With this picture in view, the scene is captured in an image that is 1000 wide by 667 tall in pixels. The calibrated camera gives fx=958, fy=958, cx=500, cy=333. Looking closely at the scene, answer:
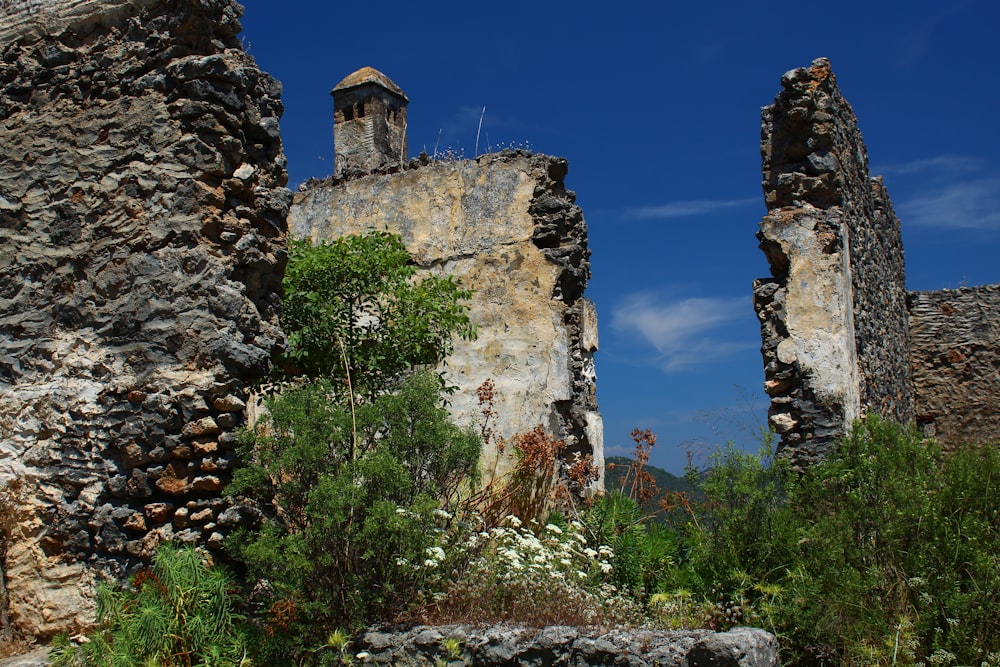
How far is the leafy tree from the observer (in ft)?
22.7

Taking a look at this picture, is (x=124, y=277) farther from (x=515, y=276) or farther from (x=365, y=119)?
(x=365, y=119)

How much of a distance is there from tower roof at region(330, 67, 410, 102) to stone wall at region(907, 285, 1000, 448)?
21522mm

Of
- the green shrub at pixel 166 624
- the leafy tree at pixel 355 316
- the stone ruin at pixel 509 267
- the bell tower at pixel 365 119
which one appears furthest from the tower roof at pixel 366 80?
the green shrub at pixel 166 624

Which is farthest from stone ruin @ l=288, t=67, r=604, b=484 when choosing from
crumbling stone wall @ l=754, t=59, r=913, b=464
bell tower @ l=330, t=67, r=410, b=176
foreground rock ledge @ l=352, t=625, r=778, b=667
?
bell tower @ l=330, t=67, r=410, b=176

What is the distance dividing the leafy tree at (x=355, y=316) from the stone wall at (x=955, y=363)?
27.2 ft

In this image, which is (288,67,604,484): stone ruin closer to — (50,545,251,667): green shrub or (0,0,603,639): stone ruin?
(0,0,603,639): stone ruin

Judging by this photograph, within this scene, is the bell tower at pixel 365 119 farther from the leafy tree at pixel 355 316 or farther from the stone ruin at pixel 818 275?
the leafy tree at pixel 355 316

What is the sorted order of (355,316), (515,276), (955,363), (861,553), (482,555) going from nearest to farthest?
1. (482,555)
2. (861,553)
3. (355,316)
4. (515,276)
5. (955,363)

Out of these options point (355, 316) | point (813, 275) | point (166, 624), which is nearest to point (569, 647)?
point (166, 624)

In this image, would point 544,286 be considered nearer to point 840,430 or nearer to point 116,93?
point 840,430

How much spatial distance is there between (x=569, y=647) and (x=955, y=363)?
403 inches

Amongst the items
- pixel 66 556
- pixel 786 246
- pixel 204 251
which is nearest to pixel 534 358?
pixel 786 246

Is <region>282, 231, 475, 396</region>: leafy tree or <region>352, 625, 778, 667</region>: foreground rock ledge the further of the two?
<region>282, 231, 475, 396</region>: leafy tree

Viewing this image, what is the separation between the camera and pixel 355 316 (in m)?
7.30
